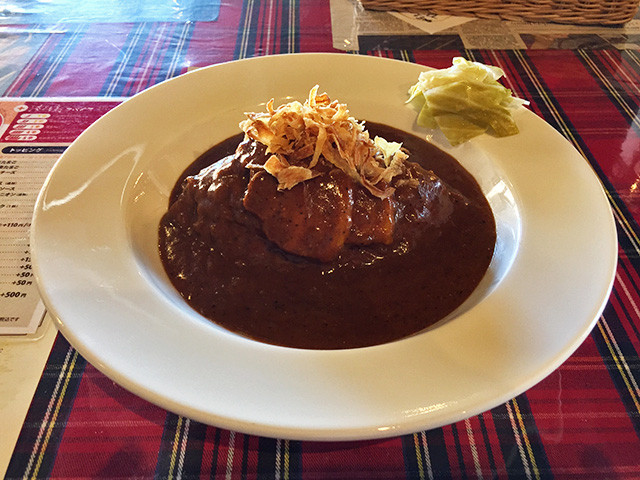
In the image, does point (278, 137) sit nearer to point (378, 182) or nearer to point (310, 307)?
point (378, 182)

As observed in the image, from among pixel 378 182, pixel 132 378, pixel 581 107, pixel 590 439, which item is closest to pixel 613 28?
pixel 581 107

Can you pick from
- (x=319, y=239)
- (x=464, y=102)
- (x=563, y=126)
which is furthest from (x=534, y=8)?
(x=319, y=239)

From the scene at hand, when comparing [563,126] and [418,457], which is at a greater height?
[563,126]

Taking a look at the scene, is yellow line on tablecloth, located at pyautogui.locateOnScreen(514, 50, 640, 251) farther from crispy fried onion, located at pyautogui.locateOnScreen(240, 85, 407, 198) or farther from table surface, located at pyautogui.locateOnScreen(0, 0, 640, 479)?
crispy fried onion, located at pyautogui.locateOnScreen(240, 85, 407, 198)

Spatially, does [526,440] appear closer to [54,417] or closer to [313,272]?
[313,272]

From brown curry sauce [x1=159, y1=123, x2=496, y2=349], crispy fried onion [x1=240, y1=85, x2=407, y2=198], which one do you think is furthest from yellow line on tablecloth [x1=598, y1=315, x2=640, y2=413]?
crispy fried onion [x1=240, y1=85, x2=407, y2=198]
